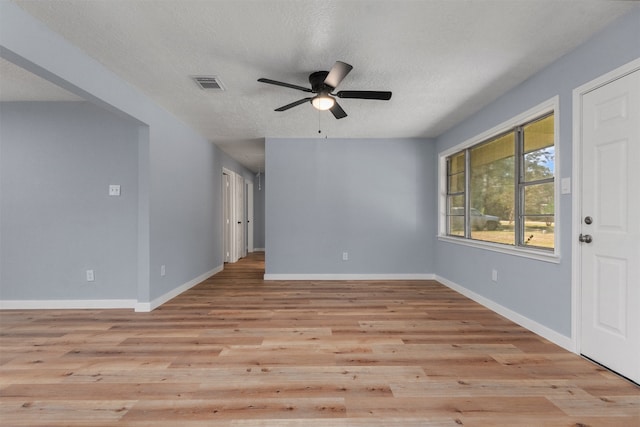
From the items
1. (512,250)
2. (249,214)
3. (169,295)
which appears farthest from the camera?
(249,214)

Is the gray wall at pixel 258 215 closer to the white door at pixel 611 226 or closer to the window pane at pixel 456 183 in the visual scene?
the window pane at pixel 456 183

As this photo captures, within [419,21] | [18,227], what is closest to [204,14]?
[419,21]

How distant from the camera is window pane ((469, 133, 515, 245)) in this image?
3.25 m

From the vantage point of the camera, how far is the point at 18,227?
3.38 metres

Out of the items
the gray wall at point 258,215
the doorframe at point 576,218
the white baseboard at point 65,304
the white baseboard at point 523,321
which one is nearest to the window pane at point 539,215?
the doorframe at point 576,218

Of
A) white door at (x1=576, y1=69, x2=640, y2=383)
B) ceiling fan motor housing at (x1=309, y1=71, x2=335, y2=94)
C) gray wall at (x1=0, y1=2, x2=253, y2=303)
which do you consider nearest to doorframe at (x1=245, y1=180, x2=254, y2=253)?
gray wall at (x1=0, y1=2, x2=253, y2=303)

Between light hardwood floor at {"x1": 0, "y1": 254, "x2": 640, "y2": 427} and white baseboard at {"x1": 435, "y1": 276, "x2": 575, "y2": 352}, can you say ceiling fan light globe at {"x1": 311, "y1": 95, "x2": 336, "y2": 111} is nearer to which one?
light hardwood floor at {"x1": 0, "y1": 254, "x2": 640, "y2": 427}

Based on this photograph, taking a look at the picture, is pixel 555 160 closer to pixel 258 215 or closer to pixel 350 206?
pixel 350 206

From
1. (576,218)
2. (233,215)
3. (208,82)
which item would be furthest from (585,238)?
Result: (233,215)

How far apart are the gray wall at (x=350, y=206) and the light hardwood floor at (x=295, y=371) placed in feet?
5.44

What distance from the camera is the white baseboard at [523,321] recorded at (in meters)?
2.41

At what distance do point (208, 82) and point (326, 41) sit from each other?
132 cm

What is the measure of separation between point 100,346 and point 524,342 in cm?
358

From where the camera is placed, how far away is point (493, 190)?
356 centimetres
